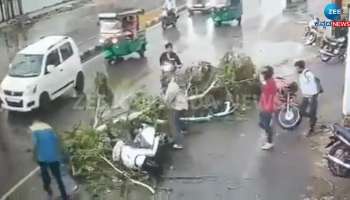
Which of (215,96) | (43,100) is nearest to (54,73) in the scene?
(43,100)

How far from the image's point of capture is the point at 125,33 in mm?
23562

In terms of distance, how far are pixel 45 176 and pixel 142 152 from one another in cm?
194

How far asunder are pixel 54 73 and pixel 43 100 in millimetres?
882

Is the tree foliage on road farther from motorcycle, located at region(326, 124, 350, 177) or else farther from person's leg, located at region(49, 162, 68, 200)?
Answer: motorcycle, located at region(326, 124, 350, 177)

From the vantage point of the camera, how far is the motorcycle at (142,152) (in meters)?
12.6

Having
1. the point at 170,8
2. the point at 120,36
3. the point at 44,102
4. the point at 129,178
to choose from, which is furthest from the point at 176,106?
the point at 170,8

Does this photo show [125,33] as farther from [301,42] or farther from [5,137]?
[5,137]

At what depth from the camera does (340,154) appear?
12.1m

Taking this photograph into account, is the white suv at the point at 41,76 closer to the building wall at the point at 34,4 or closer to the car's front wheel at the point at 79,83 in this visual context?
the car's front wheel at the point at 79,83

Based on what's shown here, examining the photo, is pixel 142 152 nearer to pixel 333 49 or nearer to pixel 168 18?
pixel 333 49

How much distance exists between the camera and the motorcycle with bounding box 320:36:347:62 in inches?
819

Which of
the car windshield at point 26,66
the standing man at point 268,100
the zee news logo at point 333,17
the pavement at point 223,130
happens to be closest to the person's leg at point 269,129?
the standing man at point 268,100

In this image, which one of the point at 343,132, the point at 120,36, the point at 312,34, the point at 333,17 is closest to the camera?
the point at 343,132

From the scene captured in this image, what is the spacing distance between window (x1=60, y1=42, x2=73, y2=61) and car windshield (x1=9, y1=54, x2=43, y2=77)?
2.80 feet
